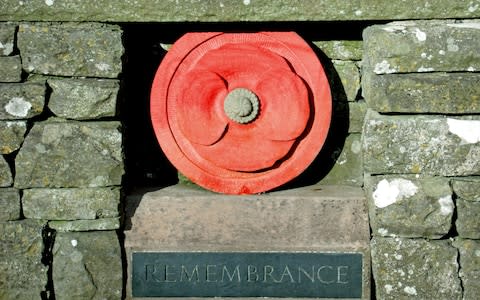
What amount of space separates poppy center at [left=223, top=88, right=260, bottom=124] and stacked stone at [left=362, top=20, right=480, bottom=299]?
A: 1.64 feet

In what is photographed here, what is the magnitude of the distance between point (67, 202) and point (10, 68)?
2.03 feet

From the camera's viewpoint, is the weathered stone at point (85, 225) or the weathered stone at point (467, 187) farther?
the weathered stone at point (85, 225)

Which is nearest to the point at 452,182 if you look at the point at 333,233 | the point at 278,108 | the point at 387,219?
the point at 387,219

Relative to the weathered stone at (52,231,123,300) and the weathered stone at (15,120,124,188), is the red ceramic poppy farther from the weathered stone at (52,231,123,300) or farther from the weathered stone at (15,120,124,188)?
the weathered stone at (52,231,123,300)

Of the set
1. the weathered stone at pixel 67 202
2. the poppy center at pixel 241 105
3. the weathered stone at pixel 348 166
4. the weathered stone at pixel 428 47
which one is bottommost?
the weathered stone at pixel 67 202

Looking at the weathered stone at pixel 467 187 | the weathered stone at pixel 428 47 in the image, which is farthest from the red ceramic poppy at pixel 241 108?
the weathered stone at pixel 467 187

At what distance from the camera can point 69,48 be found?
269 centimetres

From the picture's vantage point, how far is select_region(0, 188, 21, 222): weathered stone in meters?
2.73

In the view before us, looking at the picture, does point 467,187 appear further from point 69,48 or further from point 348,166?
point 69,48

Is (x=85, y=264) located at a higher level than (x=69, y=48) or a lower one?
lower

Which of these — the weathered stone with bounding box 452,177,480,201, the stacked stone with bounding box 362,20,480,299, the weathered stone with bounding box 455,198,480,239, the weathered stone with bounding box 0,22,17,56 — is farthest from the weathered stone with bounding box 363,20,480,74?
the weathered stone with bounding box 0,22,17,56

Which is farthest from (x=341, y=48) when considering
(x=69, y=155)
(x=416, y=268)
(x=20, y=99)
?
(x=20, y=99)

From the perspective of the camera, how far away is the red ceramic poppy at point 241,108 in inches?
112

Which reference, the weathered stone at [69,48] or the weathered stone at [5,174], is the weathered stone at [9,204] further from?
the weathered stone at [69,48]
